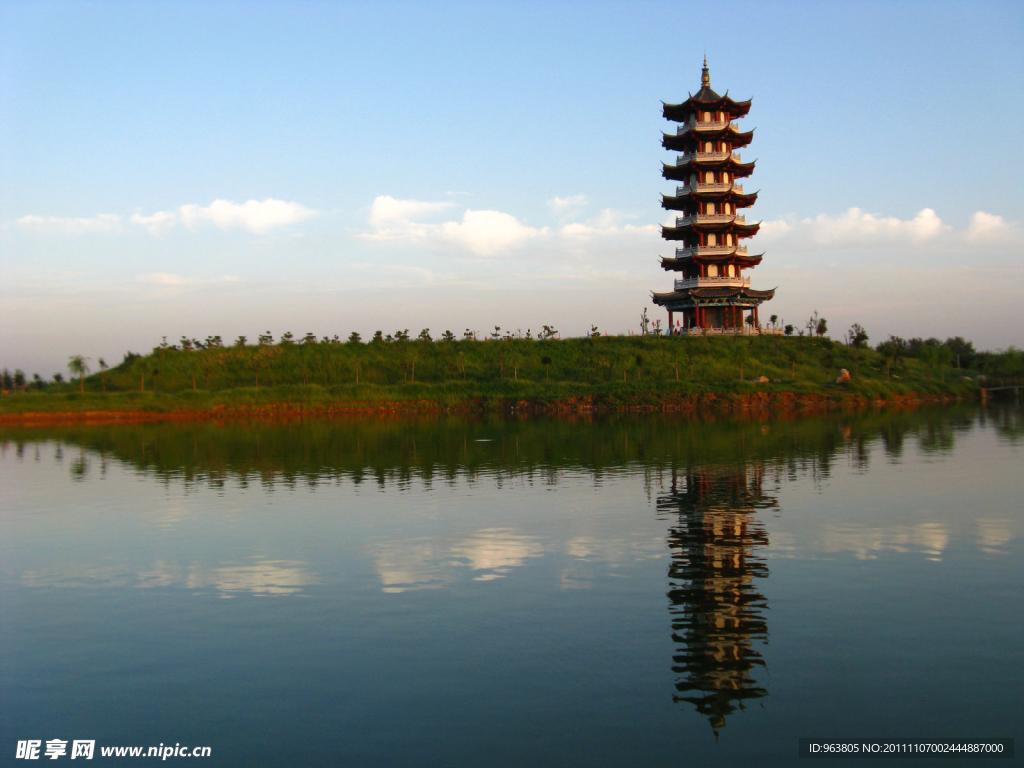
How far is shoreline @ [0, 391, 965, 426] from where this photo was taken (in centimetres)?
6675

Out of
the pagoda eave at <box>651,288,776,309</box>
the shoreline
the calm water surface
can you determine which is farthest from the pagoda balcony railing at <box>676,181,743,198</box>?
the calm water surface

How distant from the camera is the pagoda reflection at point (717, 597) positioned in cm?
954

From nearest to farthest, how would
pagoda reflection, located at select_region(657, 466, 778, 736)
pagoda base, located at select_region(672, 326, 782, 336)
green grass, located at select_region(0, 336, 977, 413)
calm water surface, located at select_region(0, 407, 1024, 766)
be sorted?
1. calm water surface, located at select_region(0, 407, 1024, 766)
2. pagoda reflection, located at select_region(657, 466, 778, 736)
3. green grass, located at select_region(0, 336, 977, 413)
4. pagoda base, located at select_region(672, 326, 782, 336)

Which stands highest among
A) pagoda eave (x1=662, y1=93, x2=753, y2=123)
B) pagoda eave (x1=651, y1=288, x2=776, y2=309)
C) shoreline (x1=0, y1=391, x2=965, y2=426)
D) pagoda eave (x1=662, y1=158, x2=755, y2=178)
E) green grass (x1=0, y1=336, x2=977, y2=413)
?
pagoda eave (x1=662, y1=93, x2=753, y2=123)

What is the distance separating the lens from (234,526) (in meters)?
19.7

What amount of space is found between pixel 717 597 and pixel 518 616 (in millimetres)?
3127

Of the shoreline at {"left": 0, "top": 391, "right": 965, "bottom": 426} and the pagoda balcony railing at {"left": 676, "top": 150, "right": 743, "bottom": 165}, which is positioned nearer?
the shoreline at {"left": 0, "top": 391, "right": 965, "bottom": 426}

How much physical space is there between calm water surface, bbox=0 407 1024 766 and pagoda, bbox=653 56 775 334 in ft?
206

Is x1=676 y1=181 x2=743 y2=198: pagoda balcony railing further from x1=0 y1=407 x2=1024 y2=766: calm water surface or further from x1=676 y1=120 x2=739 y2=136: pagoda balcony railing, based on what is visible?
x1=0 y1=407 x2=1024 y2=766: calm water surface

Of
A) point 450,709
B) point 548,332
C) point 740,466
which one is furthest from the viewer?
point 548,332

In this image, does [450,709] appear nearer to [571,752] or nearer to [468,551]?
[571,752]

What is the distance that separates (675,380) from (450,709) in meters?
65.7

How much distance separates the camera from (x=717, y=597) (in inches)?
505

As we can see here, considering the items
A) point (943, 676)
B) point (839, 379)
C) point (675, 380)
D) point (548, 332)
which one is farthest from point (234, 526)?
point (548, 332)
